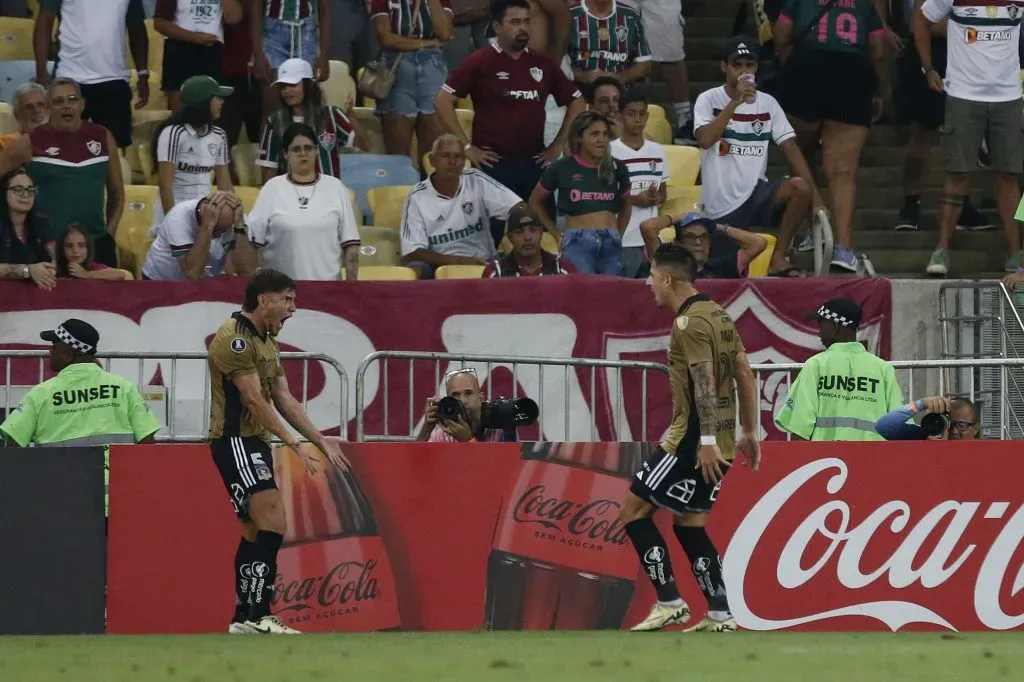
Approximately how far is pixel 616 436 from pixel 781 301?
1.53 metres

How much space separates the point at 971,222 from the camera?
626 inches

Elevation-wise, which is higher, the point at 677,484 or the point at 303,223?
the point at 303,223

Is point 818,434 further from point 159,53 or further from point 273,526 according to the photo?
point 159,53

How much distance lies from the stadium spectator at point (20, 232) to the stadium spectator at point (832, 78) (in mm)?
6089

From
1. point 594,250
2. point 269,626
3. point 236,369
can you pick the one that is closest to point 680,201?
point 594,250

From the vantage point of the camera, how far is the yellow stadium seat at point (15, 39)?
1617cm

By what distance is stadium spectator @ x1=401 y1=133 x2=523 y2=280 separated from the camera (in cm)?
1376

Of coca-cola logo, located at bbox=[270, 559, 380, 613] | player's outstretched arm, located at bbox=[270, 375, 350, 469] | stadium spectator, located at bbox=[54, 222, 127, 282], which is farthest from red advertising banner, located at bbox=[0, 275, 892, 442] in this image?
player's outstretched arm, located at bbox=[270, 375, 350, 469]

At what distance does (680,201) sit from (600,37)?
183 centimetres

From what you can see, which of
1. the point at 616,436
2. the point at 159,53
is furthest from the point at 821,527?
the point at 159,53

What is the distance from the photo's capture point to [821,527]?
10781 mm

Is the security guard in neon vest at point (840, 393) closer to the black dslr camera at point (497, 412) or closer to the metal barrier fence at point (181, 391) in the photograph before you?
the black dslr camera at point (497, 412)

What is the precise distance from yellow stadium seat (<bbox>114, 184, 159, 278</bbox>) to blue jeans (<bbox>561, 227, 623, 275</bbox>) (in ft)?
10.1

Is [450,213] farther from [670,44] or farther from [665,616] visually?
[665,616]
